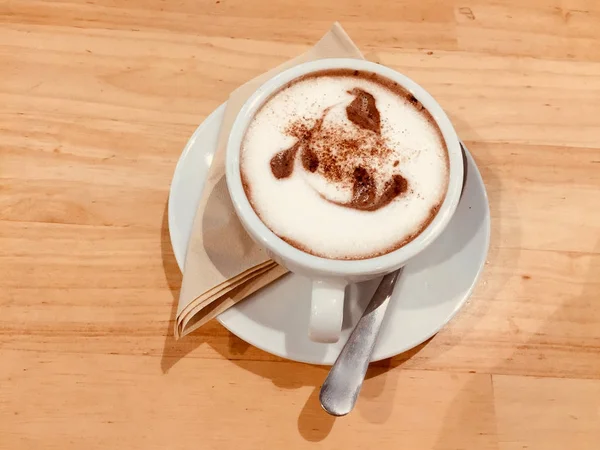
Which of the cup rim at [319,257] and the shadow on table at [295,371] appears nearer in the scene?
the cup rim at [319,257]

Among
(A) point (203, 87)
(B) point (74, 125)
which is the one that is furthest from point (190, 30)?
(B) point (74, 125)

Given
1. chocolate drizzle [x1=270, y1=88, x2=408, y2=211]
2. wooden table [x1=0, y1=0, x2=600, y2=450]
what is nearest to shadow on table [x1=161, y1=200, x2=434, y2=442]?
wooden table [x1=0, y1=0, x2=600, y2=450]

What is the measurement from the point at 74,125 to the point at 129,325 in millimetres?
372

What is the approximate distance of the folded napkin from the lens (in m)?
0.73

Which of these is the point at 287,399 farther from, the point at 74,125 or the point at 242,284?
the point at 74,125

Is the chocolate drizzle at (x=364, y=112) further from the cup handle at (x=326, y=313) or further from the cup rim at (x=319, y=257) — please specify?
the cup handle at (x=326, y=313)

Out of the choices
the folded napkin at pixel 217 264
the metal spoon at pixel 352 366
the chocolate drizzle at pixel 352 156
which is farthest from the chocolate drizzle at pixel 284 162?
the metal spoon at pixel 352 366

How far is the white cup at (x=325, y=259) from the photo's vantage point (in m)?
0.64

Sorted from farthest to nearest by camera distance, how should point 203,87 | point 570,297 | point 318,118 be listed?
1. point 203,87
2. point 570,297
3. point 318,118

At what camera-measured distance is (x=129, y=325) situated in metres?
0.79

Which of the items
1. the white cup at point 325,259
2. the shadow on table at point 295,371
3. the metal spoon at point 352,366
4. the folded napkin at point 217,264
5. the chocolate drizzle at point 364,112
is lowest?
the shadow on table at point 295,371

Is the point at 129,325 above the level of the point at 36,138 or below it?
below

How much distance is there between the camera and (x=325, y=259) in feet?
2.12

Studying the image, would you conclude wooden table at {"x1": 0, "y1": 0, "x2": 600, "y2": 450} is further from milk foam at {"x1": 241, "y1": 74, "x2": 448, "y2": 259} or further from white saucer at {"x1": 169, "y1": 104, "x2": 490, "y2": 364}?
milk foam at {"x1": 241, "y1": 74, "x2": 448, "y2": 259}
